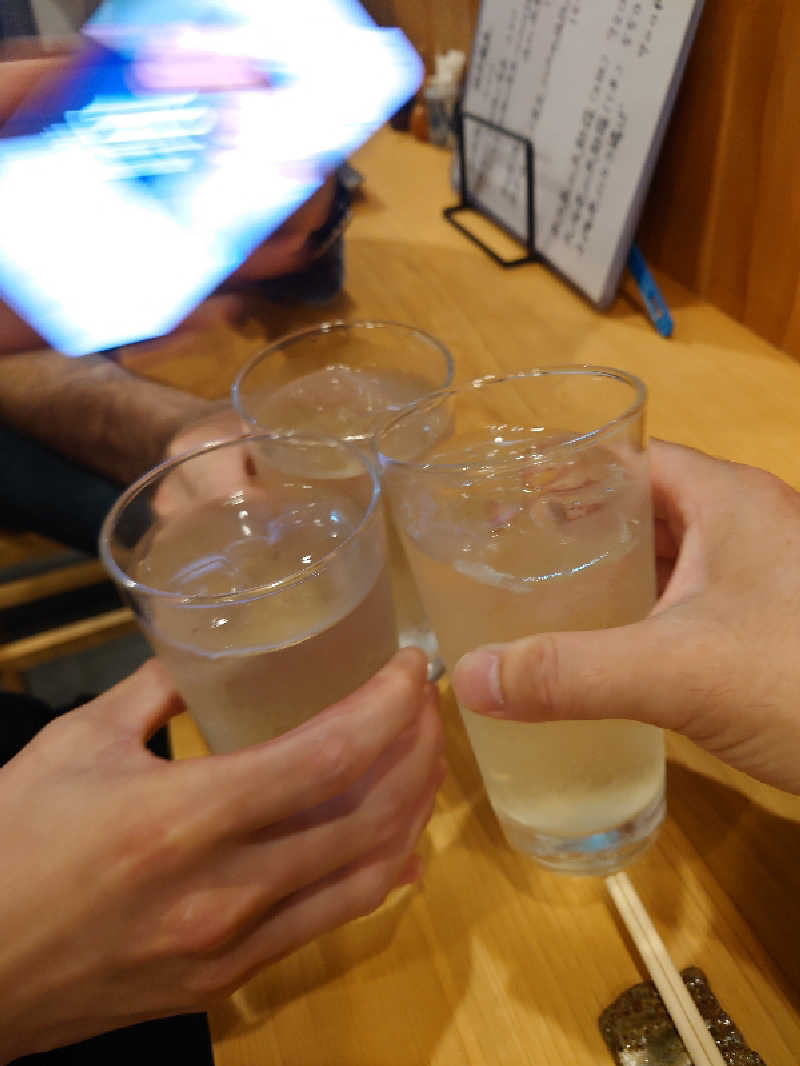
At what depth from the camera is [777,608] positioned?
48 cm

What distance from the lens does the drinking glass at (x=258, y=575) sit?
1.62ft

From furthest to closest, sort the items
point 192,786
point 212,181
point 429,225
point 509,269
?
point 429,225 < point 509,269 < point 212,181 < point 192,786

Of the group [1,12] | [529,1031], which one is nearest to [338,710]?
[529,1031]

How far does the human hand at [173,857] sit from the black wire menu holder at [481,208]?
102cm

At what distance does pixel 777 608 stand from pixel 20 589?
1283 mm

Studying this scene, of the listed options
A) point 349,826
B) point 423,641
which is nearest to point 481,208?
point 423,641

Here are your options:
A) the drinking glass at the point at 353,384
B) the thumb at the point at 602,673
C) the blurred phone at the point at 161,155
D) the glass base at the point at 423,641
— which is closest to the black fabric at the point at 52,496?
the blurred phone at the point at 161,155

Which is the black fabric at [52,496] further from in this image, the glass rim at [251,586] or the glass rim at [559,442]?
the glass rim at [559,442]

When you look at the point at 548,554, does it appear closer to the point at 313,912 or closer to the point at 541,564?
Answer: the point at 541,564

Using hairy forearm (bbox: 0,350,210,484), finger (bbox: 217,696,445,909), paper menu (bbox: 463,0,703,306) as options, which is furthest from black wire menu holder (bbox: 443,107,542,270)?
finger (bbox: 217,696,445,909)

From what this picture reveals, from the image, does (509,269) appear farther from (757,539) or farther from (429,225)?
(757,539)

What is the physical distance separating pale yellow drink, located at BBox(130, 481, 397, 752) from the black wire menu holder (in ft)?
2.99

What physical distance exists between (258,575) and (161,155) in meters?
0.81

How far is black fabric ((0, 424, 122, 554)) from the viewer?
1.26 metres
